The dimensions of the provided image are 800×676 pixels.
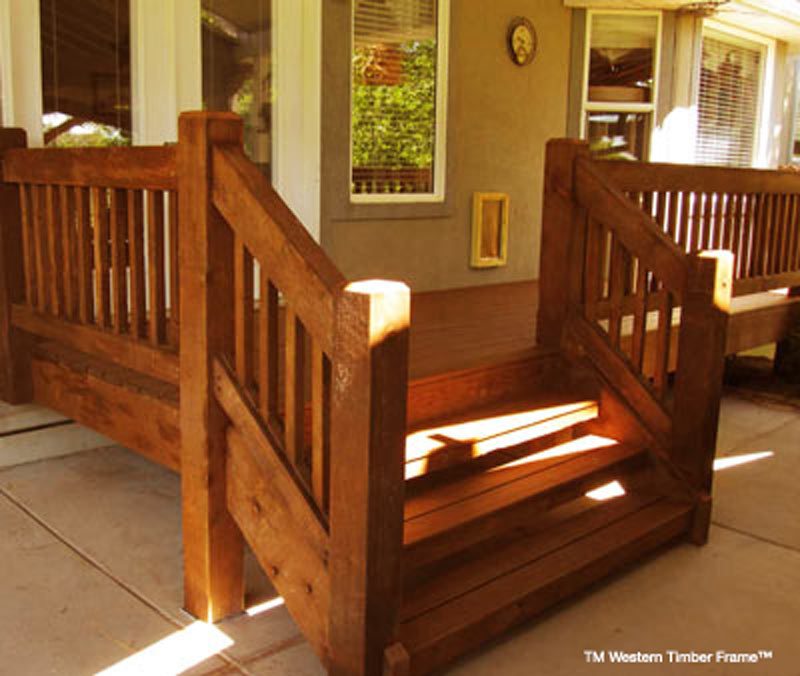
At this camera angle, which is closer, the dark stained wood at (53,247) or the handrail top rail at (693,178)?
the dark stained wood at (53,247)

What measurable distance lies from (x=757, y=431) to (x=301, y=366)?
3416 mm

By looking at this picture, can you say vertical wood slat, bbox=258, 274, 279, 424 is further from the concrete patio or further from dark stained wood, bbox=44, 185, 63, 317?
dark stained wood, bbox=44, 185, 63, 317

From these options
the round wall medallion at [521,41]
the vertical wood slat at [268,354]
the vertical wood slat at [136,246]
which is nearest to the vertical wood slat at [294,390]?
the vertical wood slat at [268,354]

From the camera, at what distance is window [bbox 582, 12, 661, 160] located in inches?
273

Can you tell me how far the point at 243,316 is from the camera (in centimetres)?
237

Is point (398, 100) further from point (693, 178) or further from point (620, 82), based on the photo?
point (620, 82)

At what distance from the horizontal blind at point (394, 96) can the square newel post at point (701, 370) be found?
2.80 metres

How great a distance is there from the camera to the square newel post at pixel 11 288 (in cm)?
357

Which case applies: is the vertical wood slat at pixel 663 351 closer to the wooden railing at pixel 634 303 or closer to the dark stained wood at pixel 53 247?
the wooden railing at pixel 634 303

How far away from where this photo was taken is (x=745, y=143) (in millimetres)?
Answer: 9094

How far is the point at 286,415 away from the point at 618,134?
5.77 metres

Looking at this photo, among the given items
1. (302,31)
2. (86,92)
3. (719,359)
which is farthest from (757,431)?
(86,92)

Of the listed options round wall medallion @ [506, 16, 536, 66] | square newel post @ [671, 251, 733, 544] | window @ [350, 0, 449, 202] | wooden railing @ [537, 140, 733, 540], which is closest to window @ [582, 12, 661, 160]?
round wall medallion @ [506, 16, 536, 66]

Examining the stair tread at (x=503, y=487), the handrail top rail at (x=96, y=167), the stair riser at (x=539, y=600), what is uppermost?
the handrail top rail at (x=96, y=167)
